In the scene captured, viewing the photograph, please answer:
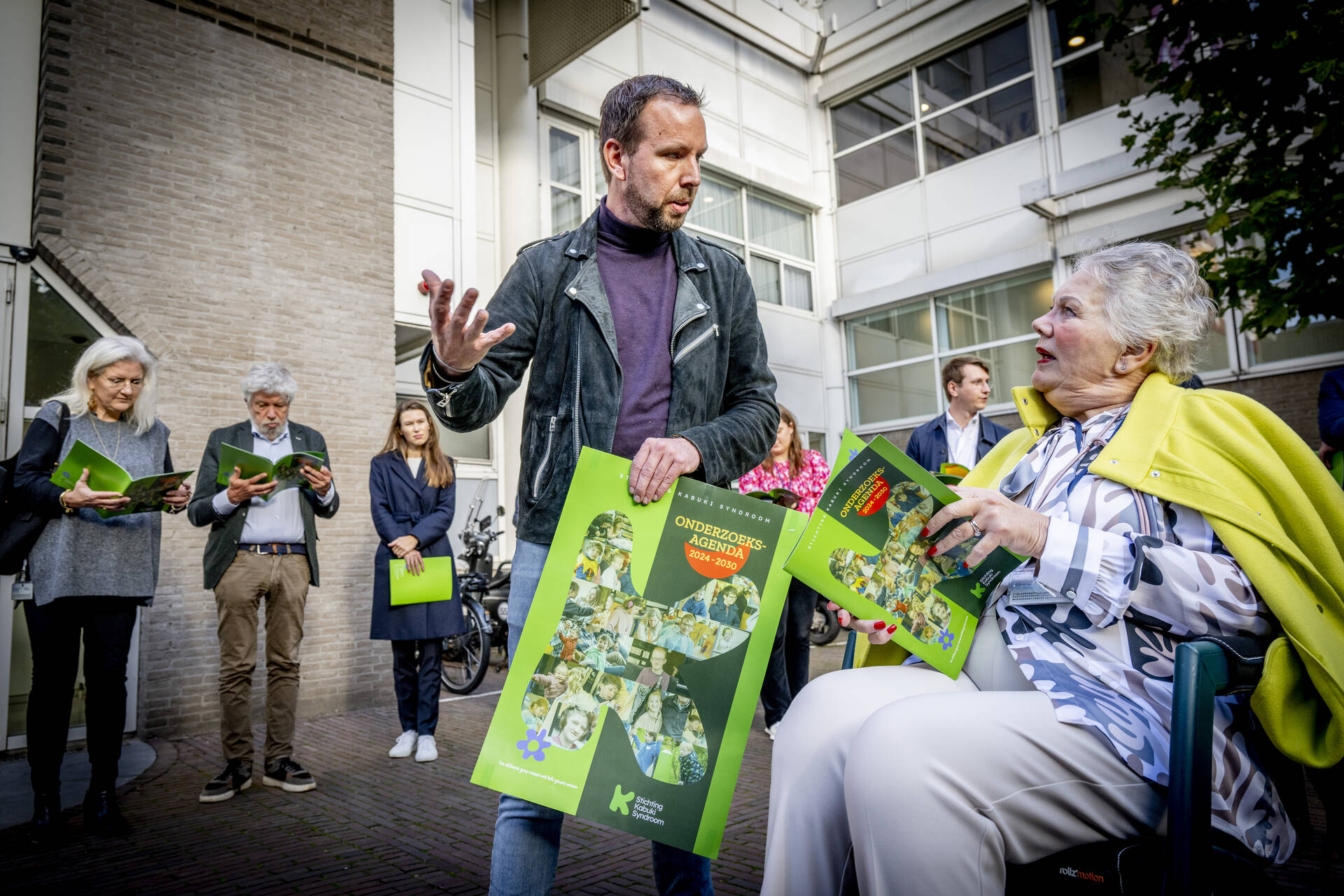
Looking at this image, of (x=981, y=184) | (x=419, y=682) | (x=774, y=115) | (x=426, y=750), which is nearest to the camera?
(x=426, y=750)

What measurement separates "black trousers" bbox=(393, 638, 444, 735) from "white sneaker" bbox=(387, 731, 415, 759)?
43 millimetres

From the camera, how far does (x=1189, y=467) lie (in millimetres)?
1600

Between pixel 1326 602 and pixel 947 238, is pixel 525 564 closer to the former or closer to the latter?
pixel 1326 602

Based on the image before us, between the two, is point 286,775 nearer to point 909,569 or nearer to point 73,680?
point 73,680

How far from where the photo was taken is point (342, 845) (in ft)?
11.3

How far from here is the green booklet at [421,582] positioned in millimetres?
5027

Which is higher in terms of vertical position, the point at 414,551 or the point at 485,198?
the point at 485,198

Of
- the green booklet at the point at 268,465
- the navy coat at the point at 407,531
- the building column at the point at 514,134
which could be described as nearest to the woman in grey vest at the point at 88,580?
the green booklet at the point at 268,465

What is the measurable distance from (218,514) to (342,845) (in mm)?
1809

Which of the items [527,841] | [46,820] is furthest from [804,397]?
[527,841]

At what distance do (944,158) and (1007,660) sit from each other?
1426 cm

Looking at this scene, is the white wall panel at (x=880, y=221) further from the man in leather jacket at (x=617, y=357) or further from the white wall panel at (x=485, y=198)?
the man in leather jacket at (x=617, y=357)

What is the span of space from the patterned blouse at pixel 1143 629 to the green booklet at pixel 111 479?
139 inches

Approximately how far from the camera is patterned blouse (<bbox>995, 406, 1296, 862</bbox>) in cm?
147
